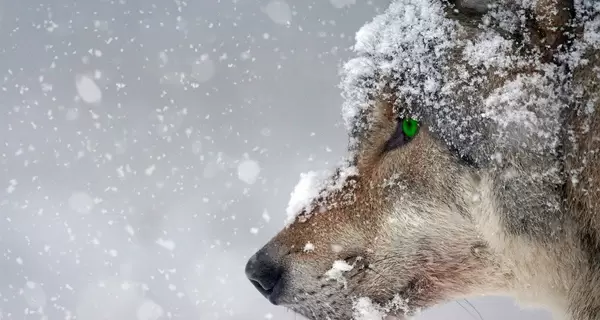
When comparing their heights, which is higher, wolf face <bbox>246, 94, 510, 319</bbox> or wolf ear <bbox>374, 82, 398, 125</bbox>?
wolf ear <bbox>374, 82, 398, 125</bbox>

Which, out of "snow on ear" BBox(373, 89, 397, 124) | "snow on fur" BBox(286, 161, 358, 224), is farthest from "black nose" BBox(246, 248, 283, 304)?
"snow on ear" BBox(373, 89, 397, 124)

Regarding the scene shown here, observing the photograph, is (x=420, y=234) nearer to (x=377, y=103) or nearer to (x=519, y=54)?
(x=377, y=103)

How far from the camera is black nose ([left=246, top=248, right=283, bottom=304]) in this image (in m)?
3.33

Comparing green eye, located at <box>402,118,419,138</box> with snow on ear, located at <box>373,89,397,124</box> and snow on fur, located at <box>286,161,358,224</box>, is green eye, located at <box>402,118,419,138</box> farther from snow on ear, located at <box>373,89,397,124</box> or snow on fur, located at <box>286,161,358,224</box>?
snow on fur, located at <box>286,161,358,224</box>

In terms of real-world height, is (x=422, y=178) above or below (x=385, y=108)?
below

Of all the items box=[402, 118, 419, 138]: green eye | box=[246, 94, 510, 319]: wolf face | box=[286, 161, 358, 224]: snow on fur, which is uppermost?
box=[286, 161, 358, 224]: snow on fur

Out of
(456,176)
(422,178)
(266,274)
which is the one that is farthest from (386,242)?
(266,274)

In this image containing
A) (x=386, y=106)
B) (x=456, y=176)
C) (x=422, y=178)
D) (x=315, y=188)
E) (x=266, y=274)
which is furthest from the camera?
(x=315, y=188)

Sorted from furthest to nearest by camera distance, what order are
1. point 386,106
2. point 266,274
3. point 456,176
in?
point 266,274
point 386,106
point 456,176

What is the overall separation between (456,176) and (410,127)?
1.06 feet

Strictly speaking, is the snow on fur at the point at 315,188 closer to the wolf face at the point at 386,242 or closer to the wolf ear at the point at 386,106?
the wolf face at the point at 386,242

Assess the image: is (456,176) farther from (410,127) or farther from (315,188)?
(315,188)

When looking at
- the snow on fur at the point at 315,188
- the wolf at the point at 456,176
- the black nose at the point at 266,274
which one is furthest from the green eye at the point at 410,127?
the black nose at the point at 266,274

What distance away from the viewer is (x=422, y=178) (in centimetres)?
303
